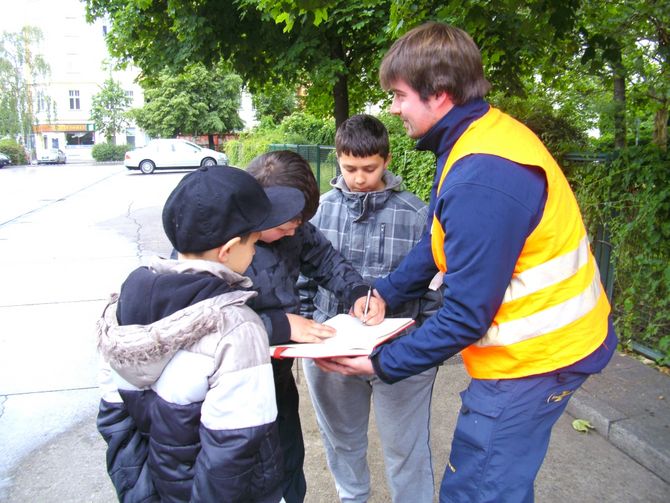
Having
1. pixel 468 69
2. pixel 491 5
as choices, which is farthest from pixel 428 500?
pixel 491 5

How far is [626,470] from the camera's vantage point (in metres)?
3.07

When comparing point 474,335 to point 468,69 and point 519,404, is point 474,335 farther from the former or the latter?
point 468,69

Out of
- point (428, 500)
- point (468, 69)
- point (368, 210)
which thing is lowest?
point (428, 500)

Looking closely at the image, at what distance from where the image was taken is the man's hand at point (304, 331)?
5.70ft

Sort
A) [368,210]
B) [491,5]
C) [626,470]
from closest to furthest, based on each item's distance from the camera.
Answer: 1. [368,210]
2. [626,470]
3. [491,5]

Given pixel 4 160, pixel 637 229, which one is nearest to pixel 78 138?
pixel 4 160

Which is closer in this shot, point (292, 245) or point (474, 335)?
point (474, 335)

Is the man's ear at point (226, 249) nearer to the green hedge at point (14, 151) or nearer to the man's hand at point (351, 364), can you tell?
the man's hand at point (351, 364)

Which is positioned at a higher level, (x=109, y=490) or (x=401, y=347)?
(x=401, y=347)

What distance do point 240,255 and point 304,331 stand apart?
1.20 feet

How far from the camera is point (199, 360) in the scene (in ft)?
4.48

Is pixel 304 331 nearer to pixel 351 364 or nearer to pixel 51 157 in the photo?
pixel 351 364

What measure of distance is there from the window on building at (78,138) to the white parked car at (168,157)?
3702 centimetres

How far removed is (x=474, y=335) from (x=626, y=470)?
88.5 inches
